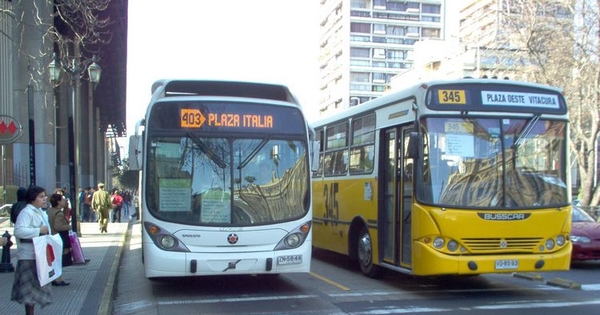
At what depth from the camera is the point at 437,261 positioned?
28.0 feet

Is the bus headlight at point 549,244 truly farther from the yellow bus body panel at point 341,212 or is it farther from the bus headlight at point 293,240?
the bus headlight at point 293,240

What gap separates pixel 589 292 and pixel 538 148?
2778mm

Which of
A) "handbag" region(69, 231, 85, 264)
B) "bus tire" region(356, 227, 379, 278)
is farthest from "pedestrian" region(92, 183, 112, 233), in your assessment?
"bus tire" region(356, 227, 379, 278)

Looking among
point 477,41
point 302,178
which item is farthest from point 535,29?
point 302,178

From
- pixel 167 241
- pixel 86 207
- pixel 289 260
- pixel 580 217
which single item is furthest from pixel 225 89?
pixel 86 207

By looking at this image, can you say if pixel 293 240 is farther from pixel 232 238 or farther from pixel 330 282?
pixel 330 282

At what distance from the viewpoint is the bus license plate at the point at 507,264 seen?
28.4ft

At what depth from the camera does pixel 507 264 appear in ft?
28.5

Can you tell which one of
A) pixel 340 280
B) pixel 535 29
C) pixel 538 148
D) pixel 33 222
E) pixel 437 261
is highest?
pixel 535 29

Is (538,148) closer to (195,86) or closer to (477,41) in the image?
(195,86)

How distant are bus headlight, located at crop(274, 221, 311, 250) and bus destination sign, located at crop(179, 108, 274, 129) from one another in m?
1.68

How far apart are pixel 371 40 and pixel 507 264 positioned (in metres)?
88.9

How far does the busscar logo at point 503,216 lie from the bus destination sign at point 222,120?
353 cm

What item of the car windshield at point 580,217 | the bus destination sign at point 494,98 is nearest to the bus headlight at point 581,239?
the car windshield at point 580,217
